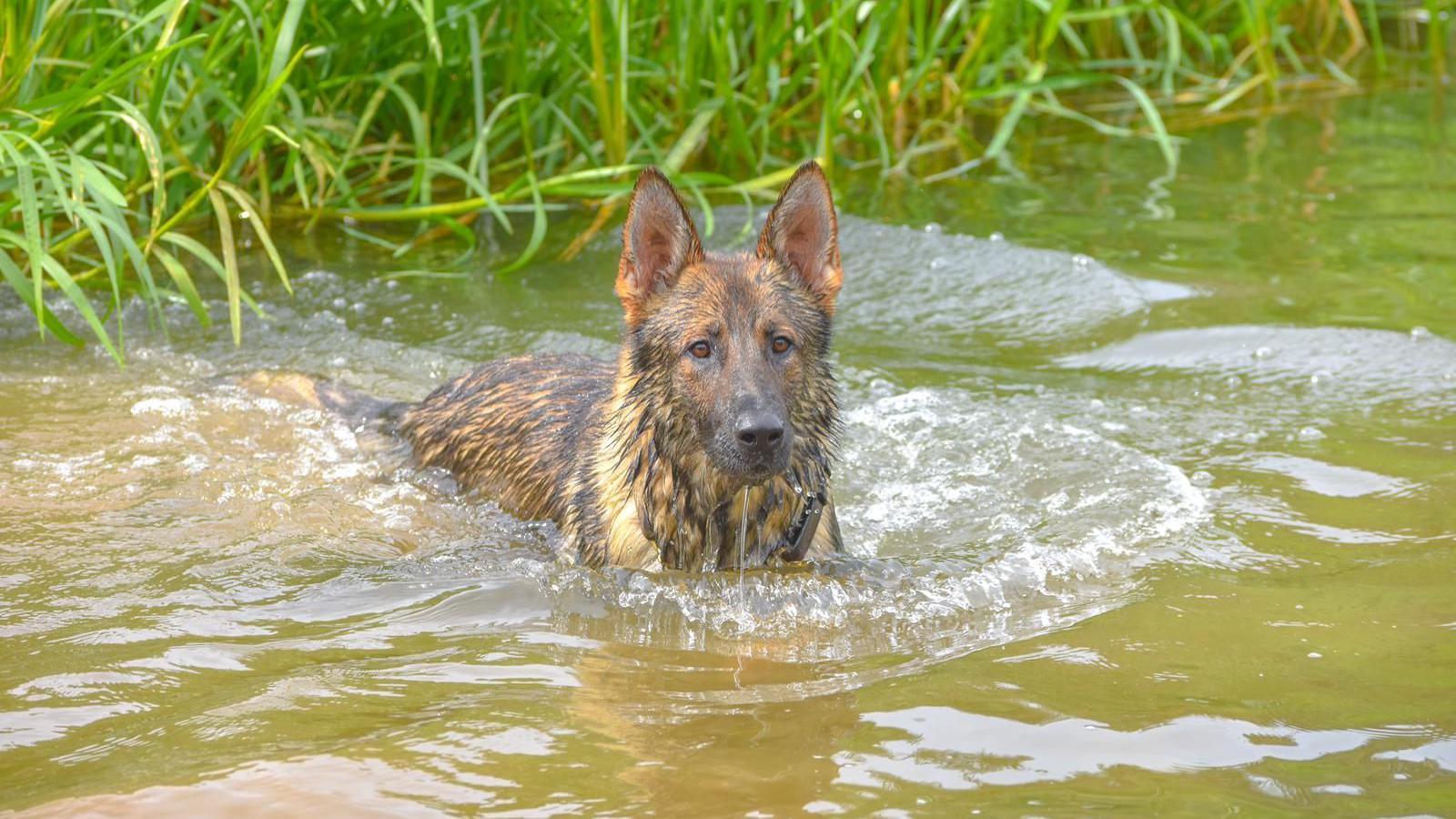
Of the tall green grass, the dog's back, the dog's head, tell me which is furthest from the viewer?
the tall green grass

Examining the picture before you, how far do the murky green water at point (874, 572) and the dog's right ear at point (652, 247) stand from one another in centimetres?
88

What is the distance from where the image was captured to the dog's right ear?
4867 mm

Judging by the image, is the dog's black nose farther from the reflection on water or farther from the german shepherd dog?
the reflection on water

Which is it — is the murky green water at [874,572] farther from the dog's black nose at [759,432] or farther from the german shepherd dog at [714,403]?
the dog's black nose at [759,432]

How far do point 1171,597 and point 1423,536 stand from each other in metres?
1.00

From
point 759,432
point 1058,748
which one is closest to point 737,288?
point 759,432

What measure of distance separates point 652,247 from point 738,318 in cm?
43

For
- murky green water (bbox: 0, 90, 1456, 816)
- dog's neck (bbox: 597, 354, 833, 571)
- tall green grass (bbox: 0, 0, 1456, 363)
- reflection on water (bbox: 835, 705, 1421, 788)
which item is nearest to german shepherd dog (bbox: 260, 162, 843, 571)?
dog's neck (bbox: 597, 354, 833, 571)

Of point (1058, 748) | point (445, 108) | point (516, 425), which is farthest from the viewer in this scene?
point (445, 108)

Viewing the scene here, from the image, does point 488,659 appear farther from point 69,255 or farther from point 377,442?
point 69,255

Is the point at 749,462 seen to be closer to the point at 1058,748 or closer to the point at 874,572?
the point at 874,572

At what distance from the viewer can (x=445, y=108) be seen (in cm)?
814

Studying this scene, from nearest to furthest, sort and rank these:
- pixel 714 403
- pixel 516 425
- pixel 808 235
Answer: pixel 714 403 → pixel 808 235 → pixel 516 425

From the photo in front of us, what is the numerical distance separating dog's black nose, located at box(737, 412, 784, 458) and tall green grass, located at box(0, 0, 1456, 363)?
95.6 inches
